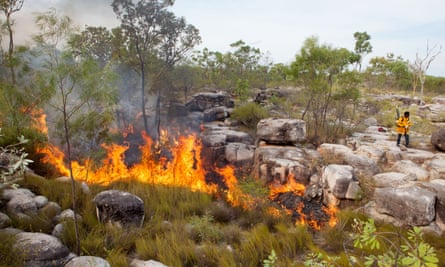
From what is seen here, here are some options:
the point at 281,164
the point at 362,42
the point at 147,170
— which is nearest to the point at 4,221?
the point at 147,170

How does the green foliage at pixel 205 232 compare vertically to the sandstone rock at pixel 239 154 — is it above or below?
below

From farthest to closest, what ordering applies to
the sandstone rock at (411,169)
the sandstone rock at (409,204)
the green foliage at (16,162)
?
the sandstone rock at (411,169), the sandstone rock at (409,204), the green foliage at (16,162)

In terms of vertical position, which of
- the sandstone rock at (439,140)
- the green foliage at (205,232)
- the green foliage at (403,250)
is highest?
the green foliage at (403,250)

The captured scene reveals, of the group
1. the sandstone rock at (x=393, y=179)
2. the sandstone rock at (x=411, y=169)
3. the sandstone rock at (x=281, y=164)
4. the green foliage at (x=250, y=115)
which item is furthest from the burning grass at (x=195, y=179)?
the green foliage at (x=250, y=115)

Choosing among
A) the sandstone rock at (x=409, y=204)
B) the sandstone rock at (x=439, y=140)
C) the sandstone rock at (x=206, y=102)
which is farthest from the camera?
the sandstone rock at (x=206, y=102)

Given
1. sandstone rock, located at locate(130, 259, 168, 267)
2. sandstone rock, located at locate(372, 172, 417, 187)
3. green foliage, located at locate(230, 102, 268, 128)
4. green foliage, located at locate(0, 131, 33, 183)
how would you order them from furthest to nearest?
green foliage, located at locate(230, 102, 268, 128)
sandstone rock, located at locate(372, 172, 417, 187)
sandstone rock, located at locate(130, 259, 168, 267)
green foliage, located at locate(0, 131, 33, 183)

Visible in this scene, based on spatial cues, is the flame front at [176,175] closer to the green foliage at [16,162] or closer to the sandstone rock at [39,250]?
the sandstone rock at [39,250]

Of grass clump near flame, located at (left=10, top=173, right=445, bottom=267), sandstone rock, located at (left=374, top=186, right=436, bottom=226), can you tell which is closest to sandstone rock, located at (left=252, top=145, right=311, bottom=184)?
grass clump near flame, located at (left=10, top=173, right=445, bottom=267)

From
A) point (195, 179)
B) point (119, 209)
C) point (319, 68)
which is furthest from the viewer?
point (319, 68)

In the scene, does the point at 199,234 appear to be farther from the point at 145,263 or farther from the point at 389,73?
the point at 389,73

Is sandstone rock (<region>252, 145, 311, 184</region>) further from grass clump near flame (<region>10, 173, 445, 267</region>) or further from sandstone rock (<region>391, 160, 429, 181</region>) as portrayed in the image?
sandstone rock (<region>391, 160, 429, 181</region>)

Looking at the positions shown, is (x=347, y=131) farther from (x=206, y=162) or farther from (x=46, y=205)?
(x=46, y=205)

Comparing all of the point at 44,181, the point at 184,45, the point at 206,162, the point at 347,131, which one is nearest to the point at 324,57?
the point at 347,131

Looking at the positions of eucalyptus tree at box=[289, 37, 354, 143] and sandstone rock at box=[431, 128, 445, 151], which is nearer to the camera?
sandstone rock at box=[431, 128, 445, 151]
